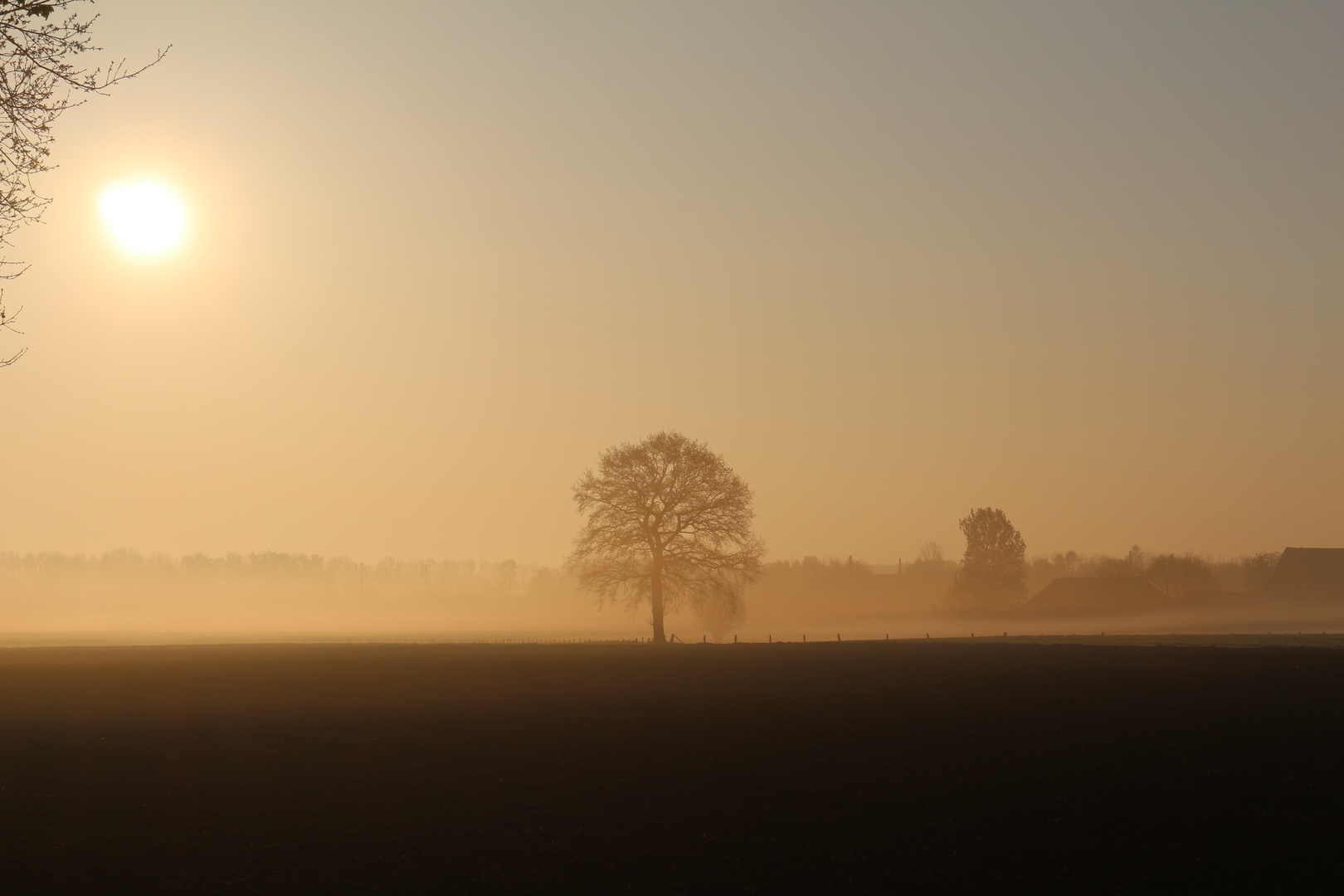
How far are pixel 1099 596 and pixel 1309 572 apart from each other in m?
26.7

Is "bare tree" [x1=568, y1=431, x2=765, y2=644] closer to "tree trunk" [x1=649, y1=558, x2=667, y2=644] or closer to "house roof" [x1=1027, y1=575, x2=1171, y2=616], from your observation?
"tree trunk" [x1=649, y1=558, x2=667, y2=644]

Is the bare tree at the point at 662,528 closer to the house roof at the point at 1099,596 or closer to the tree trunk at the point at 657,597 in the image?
the tree trunk at the point at 657,597

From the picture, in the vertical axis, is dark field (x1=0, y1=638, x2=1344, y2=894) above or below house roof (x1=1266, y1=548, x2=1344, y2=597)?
below

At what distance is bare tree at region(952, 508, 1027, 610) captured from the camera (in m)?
111

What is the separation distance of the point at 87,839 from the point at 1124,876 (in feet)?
52.3

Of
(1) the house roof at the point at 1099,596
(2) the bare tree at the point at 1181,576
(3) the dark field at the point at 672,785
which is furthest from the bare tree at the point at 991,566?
(3) the dark field at the point at 672,785

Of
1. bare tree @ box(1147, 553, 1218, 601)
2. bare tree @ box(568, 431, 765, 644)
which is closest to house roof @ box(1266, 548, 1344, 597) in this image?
bare tree @ box(1147, 553, 1218, 601)

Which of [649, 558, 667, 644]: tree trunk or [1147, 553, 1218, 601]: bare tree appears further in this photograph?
[1147, 553, 1218, 601]: bare tree

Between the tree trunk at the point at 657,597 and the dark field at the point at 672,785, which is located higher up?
the tree trunk at the point at 657,597

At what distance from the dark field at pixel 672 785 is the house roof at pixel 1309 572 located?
114 metres

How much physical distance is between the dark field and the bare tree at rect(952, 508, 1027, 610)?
8432cm

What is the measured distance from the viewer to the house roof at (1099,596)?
404 feet

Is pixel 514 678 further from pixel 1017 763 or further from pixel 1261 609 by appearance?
pixel 1261 609

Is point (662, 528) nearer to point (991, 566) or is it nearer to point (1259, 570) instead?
point (991, 566)
